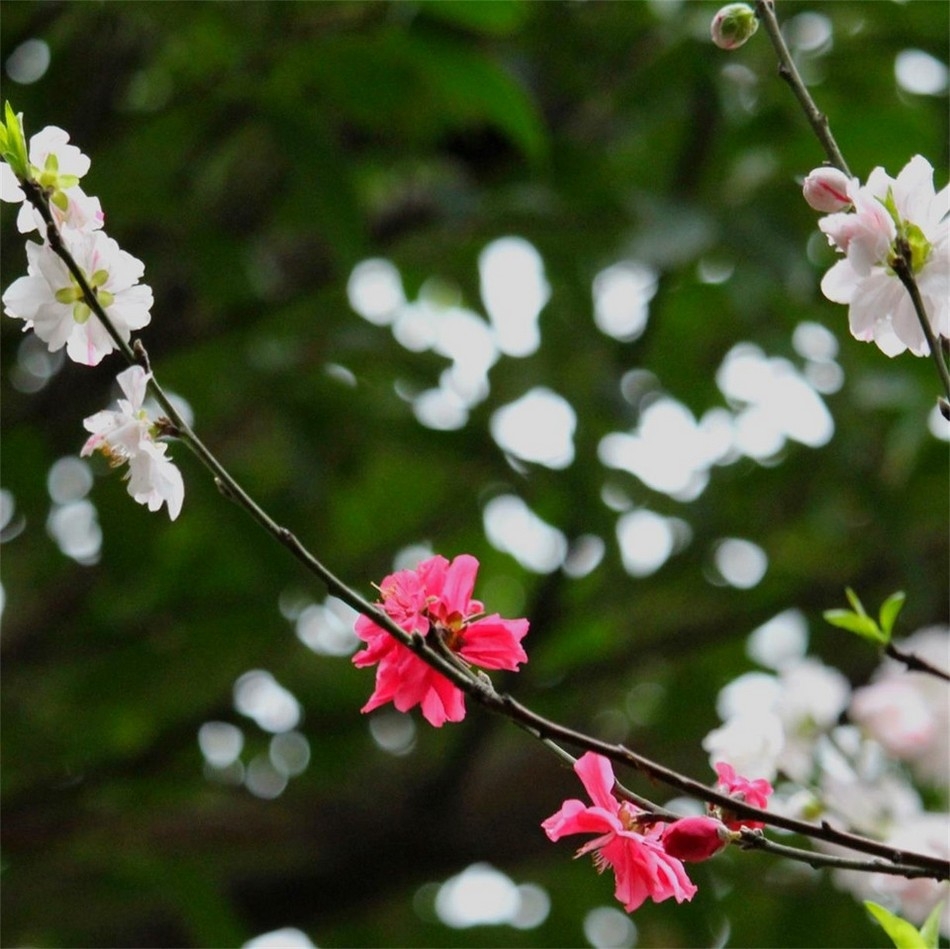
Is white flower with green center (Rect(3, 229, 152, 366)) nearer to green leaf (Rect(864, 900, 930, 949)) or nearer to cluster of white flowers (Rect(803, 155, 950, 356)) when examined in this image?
cluster of white flowers (Rect(803, 155, 950, 356))

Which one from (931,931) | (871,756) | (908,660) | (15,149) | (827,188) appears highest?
(15,149)

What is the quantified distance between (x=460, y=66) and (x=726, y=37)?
0.61 m

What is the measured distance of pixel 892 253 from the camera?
525mm

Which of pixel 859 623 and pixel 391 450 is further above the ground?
pixel 859 623

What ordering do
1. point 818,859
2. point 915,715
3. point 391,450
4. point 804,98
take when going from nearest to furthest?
point 818,859, point 804,98, point 915,715, point 391,450

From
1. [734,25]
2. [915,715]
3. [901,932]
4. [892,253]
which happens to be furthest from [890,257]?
[915,715]

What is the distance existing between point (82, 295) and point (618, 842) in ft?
0.94

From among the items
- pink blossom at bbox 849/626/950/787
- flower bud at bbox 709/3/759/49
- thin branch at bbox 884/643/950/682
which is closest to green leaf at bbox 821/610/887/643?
thin branch at bbox 884/643/950/682

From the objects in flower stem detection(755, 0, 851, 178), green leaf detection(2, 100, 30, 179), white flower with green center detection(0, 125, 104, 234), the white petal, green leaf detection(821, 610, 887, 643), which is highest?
green leaf detection(2, 100, 30, 179)

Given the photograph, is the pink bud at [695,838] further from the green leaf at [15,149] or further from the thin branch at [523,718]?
the green leaf at [15,149]

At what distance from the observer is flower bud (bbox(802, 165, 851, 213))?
0.55 meters

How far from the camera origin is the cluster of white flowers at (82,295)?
0.53 meters

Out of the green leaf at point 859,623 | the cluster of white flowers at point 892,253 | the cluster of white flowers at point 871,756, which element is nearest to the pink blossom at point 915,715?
the cluster of white flowers at point 871,756

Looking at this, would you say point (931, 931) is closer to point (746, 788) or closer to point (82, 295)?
point (746, 788)
